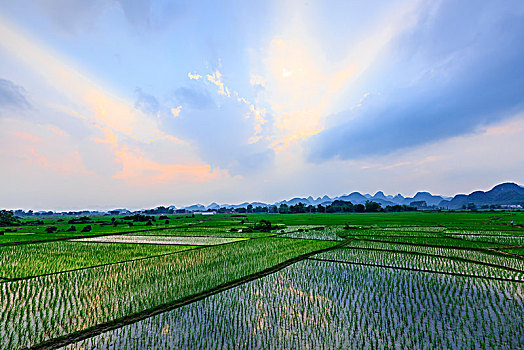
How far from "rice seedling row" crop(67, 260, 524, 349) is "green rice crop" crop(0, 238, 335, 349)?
3.17 feet

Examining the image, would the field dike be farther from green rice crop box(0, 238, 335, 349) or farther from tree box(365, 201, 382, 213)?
tree box(365, 201, 382, 213)

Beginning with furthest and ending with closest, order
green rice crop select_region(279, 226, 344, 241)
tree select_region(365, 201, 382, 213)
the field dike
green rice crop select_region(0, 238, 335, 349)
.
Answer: tree select_region(365, 201, 382, 213) → green rice crop select_region(279, 226, 344, 241) → green rice crop select_region(0, 238, 335, 349) → the field dike

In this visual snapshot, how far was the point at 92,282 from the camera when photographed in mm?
7781

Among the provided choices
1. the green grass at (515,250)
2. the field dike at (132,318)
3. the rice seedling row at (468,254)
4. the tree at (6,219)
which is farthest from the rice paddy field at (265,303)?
the tree at (6,219)

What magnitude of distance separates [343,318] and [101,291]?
22.1 feet

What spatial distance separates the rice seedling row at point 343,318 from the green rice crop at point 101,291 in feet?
3.17

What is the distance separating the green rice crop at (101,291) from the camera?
4895 millimetres

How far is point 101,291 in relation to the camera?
6.89 m

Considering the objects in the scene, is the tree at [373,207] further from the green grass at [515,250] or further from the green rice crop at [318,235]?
the green grass at [515,250]

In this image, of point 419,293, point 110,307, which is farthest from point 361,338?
point 110,307

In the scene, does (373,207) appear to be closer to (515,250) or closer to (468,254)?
(515,250)

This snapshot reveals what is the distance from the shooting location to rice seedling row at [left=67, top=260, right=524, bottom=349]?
428 centimetres

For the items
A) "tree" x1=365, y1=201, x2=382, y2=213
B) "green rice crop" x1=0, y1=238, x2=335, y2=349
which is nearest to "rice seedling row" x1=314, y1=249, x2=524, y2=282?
"green rice crop" x1=0, y1=238, x2=335, y2=349

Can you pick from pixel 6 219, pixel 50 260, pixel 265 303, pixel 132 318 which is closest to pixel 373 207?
pixel 265 303
